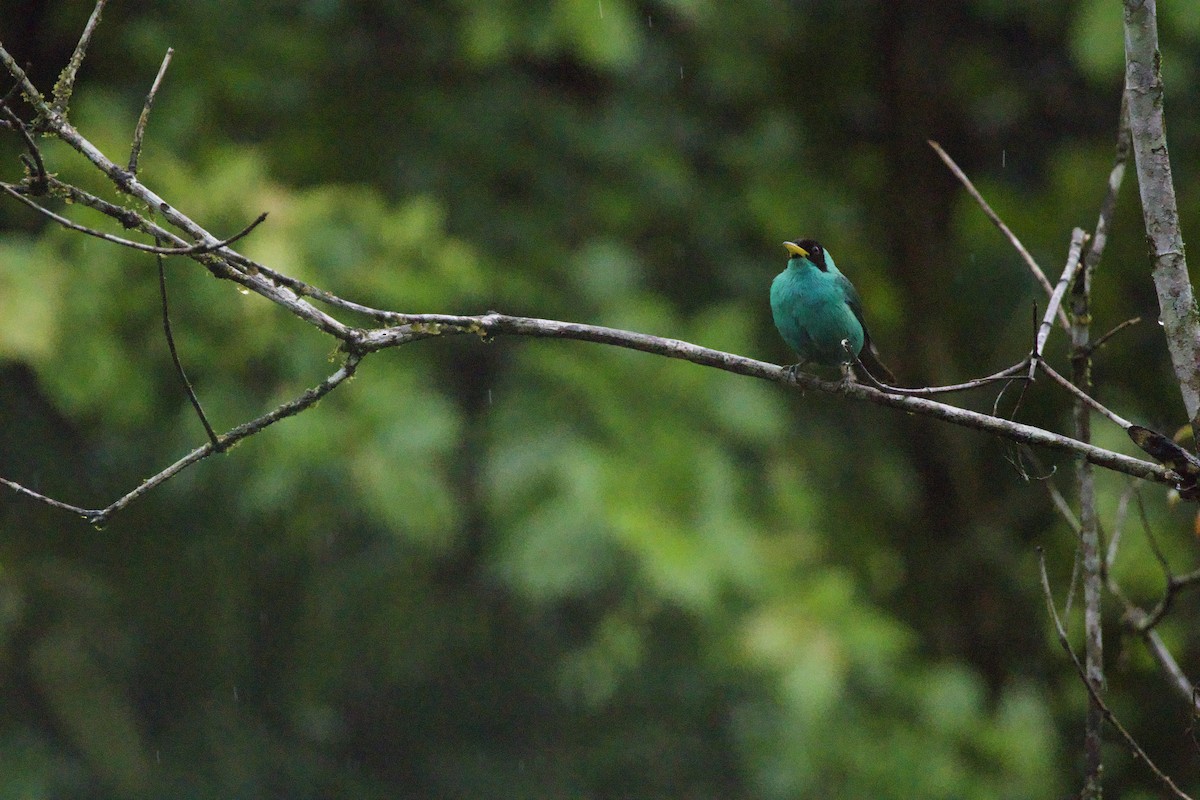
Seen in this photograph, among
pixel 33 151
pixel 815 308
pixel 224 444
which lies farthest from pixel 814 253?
pixel 33 151

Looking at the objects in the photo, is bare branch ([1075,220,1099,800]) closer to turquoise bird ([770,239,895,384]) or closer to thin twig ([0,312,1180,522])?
thin twig ([0,312,1180,522])

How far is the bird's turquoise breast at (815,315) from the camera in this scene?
3.18 meters

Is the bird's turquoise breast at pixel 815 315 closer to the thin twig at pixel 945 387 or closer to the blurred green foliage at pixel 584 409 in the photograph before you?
the thin twig at pixel 945 387

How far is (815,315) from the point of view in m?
3.21

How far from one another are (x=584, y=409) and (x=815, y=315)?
8.42 ft

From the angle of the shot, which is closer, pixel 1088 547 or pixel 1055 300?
pixel 1055 300

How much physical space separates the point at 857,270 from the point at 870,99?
4.22ft

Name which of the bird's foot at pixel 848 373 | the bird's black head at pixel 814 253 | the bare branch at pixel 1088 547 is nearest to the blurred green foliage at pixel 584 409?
the bird's black head at pixel 814 253

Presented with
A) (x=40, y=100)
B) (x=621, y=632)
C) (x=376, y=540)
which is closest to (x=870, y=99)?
(x=621, y=632)

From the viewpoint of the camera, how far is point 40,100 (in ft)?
6.39

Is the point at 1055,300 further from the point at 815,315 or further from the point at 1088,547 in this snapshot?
the point at 815,315

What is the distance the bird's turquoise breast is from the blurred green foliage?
6.12ft

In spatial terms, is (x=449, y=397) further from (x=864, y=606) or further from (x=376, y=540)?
(x=864, y=606)

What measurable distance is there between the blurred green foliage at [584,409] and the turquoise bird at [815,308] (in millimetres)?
1836
